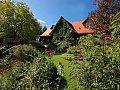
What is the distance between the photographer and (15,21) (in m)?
36.6

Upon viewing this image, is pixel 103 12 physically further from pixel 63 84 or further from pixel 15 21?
pixel 63 84

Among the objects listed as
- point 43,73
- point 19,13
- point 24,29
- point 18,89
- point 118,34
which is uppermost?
point 19,13

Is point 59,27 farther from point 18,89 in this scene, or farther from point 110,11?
point 18,89

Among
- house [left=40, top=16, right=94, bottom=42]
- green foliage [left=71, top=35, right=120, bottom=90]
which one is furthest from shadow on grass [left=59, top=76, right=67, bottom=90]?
house [left=40, top=16, right=94, bottom=42]

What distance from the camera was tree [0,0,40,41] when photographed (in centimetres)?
3600

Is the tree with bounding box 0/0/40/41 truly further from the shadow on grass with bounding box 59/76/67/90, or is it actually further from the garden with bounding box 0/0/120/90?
the shadow on grass with bounding box 59/76/67/90

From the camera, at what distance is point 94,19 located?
29078mm

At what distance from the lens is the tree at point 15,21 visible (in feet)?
118

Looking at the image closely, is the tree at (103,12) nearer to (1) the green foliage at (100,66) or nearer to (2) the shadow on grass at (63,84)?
(2) the shadow on grass at (63,84)

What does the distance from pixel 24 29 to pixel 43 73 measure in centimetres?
2890

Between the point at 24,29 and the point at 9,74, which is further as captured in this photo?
the point at 24,29

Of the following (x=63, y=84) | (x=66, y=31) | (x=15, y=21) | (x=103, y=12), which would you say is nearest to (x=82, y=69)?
(x=63, y=84)

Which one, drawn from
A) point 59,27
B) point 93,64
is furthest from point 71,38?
point 93,64

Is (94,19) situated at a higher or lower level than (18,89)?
higher
